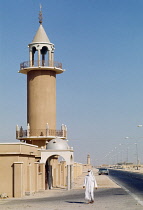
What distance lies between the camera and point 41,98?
150ft

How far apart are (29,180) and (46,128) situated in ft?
35.3

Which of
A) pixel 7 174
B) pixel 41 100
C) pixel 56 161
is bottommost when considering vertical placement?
pixel 7 174

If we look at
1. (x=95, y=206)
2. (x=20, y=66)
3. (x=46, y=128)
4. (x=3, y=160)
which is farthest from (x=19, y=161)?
(x=20, y=66)

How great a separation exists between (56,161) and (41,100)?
606 centimetres

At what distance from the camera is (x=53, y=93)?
46312 mm

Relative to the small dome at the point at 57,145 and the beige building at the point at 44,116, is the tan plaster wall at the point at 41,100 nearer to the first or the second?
the beige building at the point at 44,116

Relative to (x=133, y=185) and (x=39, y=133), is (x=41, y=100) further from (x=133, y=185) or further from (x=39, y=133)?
(x=133, y=185)

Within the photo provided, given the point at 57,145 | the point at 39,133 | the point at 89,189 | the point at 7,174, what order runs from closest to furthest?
1. the point at 89,189
2. the point at 7,174
3. the point at 57,145
4. the point at 39,133

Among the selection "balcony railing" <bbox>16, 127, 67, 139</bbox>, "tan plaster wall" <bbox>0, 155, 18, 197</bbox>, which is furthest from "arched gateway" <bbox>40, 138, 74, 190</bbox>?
"tan plaster wall" <bbox>0, 155, 18, 197</bbox>

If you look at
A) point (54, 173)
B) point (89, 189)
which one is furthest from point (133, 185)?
point (89, 189)

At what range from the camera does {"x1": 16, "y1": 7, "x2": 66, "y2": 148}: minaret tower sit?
45.5 metres

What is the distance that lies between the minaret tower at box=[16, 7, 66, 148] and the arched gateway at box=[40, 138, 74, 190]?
2.30 m

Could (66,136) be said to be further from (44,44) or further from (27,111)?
(44,44)

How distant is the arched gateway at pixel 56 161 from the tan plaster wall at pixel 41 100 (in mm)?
3415
